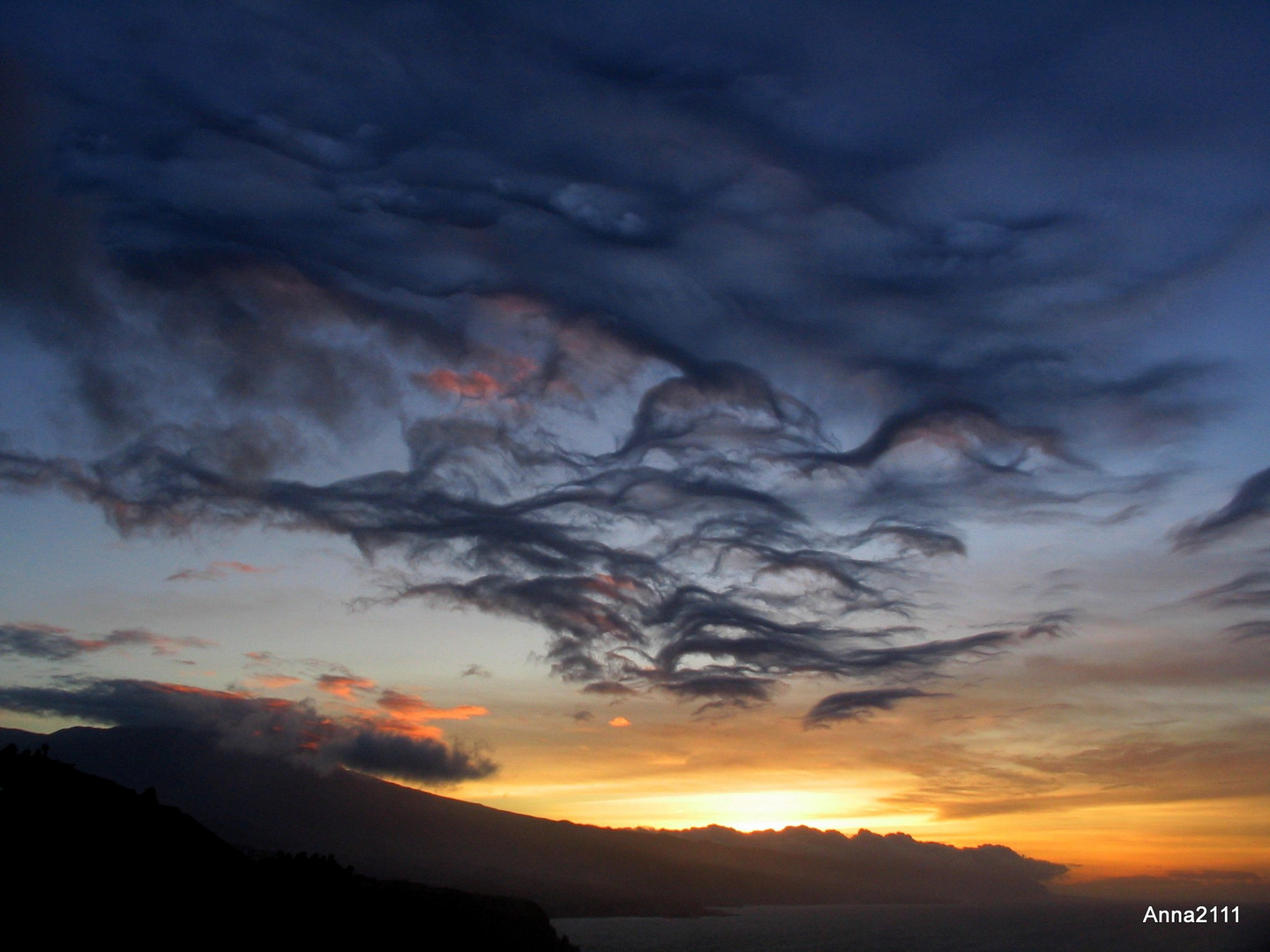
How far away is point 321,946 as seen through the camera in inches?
2832

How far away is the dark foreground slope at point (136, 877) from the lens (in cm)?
4747

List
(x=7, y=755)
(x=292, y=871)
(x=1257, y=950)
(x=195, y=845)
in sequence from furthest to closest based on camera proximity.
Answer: (x=1257, y=950) < (x=292, y=871) < (x=195, y=845) < (x=7, y=755)

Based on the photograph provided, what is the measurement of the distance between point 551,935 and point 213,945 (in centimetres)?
9094

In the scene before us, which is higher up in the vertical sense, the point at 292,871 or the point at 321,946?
the point at 292,871

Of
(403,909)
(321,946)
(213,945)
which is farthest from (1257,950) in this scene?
(213,945)

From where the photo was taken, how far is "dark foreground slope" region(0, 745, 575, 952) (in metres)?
47.5

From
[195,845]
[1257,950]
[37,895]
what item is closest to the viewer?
[37,895]

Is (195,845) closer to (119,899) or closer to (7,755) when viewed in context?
(119,899)

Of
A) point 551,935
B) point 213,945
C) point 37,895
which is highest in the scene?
point 37,895

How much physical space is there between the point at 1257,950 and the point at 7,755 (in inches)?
10357

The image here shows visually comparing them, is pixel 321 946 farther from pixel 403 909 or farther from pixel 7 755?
pixel 7 755

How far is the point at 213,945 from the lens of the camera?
5828cm

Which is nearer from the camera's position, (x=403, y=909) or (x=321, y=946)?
(x=321, y=946)

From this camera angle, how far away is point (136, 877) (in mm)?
54906
